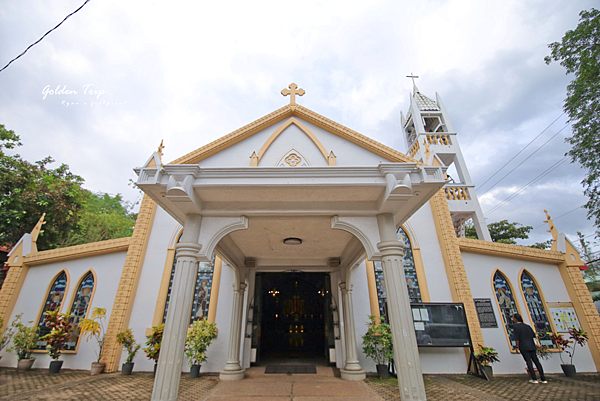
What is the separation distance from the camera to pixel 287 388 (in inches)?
201

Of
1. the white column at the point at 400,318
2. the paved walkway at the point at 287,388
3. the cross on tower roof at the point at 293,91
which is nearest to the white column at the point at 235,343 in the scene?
the paved walkway at the point at 287,388

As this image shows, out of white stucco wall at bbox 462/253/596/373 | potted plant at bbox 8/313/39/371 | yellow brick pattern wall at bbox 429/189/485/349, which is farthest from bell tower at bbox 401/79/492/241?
potted plant at bbox 8/313/39/371

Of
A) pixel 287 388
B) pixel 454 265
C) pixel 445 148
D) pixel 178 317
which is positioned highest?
pixel 445 148

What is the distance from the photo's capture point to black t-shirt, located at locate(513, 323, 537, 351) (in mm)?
5613

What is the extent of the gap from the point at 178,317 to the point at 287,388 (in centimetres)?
280

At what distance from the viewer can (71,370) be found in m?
6.74

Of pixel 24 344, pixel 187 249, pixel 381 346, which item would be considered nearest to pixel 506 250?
pixel 381 346

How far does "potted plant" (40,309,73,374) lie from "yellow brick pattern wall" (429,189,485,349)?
966cm

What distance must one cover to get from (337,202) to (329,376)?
14.7 feet

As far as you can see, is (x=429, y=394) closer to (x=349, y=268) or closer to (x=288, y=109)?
(x=349, y=268)

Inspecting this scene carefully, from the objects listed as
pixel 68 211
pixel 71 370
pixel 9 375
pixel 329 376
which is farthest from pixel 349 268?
pixel 68 211

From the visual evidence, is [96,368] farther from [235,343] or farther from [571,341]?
[571,341]

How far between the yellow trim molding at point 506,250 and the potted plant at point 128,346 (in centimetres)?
865

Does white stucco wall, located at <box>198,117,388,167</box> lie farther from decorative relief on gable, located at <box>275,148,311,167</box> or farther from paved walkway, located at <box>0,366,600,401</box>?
paved walkway, located at <box>0,366,600,401</box>
